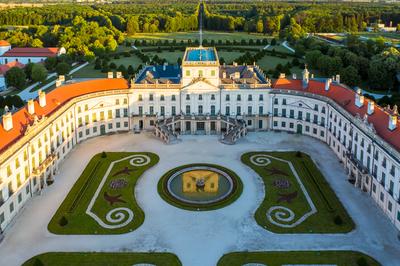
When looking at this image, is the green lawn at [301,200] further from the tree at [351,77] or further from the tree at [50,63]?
the tree at [50,63]

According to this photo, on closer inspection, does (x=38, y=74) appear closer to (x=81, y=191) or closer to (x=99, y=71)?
(x=99, y=71)

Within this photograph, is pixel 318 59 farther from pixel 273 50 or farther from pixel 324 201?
pixel 324 201

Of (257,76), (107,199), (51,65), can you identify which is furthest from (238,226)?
(51,65)

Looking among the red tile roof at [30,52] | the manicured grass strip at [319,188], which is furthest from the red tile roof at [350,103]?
the red tile roof at [30,52]

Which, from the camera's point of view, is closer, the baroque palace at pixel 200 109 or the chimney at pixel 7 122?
the chimney at pixel 7 122

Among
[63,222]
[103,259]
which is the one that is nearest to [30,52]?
[63,222]

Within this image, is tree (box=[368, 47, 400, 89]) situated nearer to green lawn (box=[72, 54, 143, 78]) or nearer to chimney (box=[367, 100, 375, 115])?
chimney (box=[367, 100, 375, 115])
